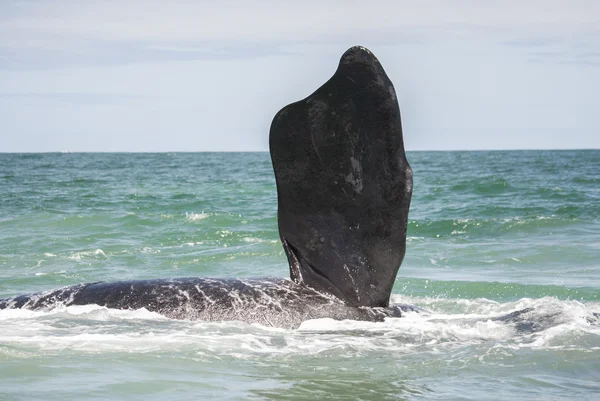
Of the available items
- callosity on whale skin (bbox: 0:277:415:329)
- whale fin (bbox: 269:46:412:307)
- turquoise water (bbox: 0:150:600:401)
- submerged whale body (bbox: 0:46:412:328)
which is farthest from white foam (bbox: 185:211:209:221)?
whale fin (bbox: 269:46:412:307)

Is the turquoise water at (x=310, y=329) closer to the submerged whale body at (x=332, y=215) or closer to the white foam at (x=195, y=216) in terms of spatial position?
the submerged whale body at (x=332, y=215)

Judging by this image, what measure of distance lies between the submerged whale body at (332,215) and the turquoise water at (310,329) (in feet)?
0.45

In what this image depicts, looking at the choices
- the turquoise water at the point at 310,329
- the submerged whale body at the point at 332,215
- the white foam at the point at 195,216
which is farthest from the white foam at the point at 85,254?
the submerged whale body at the point at 332,215

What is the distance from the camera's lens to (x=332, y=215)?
578 centimetres

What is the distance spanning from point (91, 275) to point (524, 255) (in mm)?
5643

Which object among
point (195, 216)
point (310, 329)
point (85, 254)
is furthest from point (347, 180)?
point (195, 216)

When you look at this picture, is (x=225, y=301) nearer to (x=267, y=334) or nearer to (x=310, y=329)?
(x=267, y=334)

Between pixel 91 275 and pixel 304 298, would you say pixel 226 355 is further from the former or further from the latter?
pixel 91 275

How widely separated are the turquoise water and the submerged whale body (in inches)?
5.3

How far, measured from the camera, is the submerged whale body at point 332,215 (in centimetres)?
556

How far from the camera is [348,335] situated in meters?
5.69

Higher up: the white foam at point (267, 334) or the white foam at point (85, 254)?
the white foam at point (267, 334)

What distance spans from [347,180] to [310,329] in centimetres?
96

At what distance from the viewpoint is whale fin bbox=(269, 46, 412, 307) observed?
18.2ft
